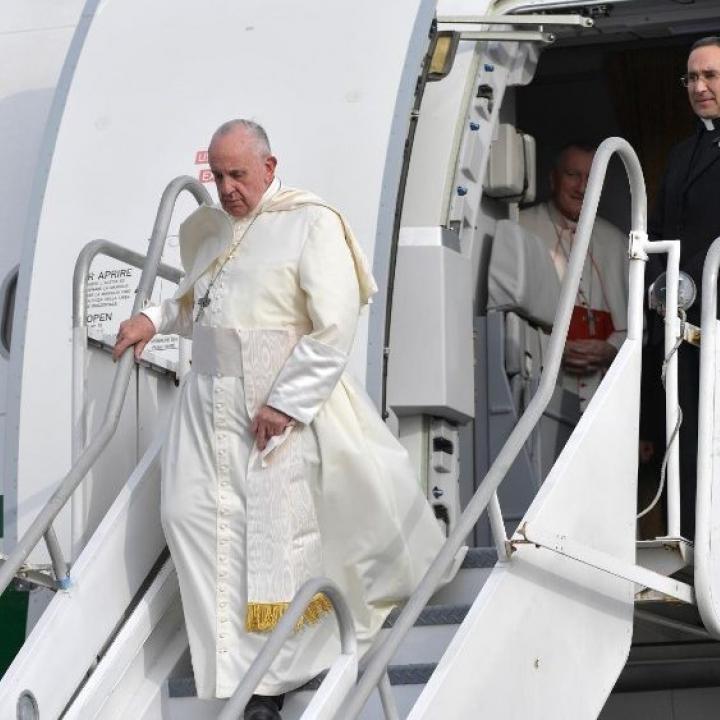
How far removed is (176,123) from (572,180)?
1965mm

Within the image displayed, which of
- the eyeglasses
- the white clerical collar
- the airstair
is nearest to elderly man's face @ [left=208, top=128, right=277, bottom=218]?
the airstair

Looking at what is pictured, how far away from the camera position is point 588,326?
818 cm

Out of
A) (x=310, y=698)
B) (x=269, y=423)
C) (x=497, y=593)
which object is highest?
(x=269, y=423)

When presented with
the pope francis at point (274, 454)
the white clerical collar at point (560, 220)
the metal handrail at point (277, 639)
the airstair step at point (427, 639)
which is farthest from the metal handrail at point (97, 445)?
the white clerical collar at point (560, 220)

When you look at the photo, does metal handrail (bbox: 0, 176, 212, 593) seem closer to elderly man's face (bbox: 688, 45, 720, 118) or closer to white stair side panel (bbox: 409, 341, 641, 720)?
white stair side panel (bbox: 409, 341, 641, 720)

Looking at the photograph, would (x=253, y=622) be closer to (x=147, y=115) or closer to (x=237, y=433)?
(x=237, y=433)

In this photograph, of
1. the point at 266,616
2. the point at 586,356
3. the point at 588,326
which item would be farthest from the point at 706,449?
the point at 588,326

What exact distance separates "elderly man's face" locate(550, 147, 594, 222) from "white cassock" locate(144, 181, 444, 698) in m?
2.98

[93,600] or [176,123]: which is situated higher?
[176,123]

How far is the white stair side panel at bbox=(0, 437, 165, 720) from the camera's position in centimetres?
508

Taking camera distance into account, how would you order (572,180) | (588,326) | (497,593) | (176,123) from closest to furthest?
(497,593)
(176,123)
(588,326)
(572,180)

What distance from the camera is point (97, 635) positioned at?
17.4 feet

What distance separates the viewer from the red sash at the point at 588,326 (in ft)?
26.8

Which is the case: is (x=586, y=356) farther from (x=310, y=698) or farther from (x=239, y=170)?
(x=310, y=698)
